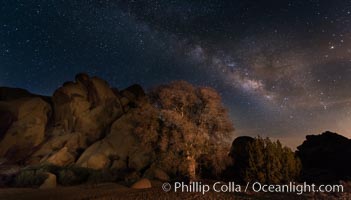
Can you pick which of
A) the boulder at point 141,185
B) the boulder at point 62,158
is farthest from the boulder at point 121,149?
the boulder at point 141,185

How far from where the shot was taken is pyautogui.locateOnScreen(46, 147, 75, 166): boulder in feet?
119

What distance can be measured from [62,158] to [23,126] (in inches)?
508

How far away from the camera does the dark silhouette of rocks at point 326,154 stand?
5231 centimetres

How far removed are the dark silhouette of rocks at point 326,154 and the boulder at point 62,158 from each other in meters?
36.8


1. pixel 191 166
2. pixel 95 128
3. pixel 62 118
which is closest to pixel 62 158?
pixel 95 128

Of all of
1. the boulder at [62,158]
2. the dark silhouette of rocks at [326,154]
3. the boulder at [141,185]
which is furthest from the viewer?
the dark silhouette of rocks at [326,154]

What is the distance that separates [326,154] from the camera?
2313 inches

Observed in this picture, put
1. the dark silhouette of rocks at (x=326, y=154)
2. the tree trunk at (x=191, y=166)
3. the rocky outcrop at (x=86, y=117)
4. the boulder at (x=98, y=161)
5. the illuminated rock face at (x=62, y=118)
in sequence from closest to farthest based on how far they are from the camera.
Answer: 1. the tree trunk at (x=191, y=166)
2. the boulder at (x=98, y=161)
3. the rocky outcrop at (x=86, y=117)
4. the illuminated rock face at (x=62, y=118)
5. the dark silhouette of rocks at (x=326, y=154)

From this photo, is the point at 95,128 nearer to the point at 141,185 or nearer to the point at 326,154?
the point at 141,185

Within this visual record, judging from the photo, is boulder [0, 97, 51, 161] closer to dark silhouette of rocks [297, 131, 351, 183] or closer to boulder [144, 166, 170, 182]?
boulder [144, 166, 170, 182]

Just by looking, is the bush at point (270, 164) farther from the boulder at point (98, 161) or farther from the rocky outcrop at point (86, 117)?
the rocky outcrop at point (86, 117)

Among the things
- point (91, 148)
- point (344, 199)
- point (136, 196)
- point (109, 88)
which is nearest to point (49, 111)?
point (109, 88)

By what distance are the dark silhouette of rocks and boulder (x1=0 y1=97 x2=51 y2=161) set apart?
43.9 meters

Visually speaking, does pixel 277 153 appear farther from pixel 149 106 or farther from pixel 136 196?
pixel 136 196
